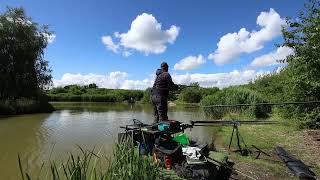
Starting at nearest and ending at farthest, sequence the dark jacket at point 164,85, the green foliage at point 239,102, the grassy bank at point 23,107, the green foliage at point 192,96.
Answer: the dark jacket at point 164,85
the green foliage at point 239,102
the grassy bank at point 23,107
the green foliage at point 192,96

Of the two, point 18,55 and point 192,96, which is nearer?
point 18,55

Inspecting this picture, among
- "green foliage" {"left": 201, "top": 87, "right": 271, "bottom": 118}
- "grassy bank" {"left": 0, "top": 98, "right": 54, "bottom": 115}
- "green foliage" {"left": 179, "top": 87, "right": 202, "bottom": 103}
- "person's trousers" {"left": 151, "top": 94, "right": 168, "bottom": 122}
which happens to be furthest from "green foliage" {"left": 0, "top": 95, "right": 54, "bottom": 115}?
"person's trousers" {"left": 151, "top": 94, "right": 168, "bottom": 122}

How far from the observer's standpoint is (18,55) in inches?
1200

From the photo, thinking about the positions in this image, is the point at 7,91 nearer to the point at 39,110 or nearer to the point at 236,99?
the point at 39,110

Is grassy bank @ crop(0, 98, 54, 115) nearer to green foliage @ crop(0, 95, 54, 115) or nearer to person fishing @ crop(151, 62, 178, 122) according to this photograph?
green foliage @ crop(0, 95, 54, 115)

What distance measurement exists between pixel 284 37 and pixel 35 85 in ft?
76.4

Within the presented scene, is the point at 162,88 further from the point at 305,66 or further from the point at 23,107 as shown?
the point at 23,107

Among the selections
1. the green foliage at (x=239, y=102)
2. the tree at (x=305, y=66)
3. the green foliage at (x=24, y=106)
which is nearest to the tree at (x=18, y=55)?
the green foliage at (x=24, y=106)

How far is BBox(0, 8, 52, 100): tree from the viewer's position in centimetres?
2972

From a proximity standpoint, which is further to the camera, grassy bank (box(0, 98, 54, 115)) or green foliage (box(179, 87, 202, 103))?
green foliage (box(179, 87, 202, 103))

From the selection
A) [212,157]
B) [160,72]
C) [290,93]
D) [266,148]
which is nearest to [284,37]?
[290,93]

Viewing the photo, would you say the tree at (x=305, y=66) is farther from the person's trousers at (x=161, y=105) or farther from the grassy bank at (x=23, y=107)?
the grassy bank at (x=23, y=107)

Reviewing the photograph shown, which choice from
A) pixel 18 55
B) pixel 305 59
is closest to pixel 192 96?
pixel 18 55

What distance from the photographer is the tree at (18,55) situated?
29719mm
